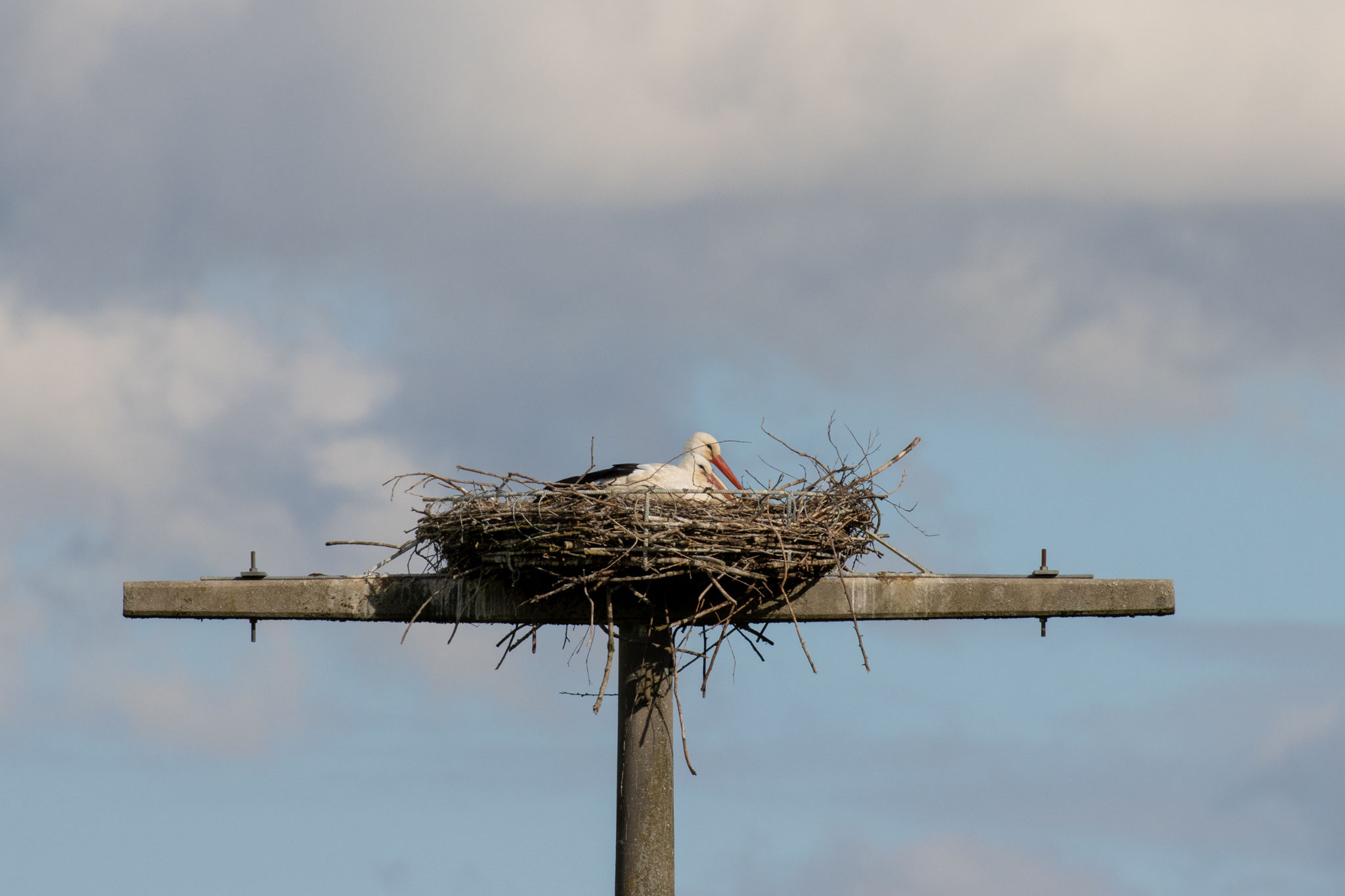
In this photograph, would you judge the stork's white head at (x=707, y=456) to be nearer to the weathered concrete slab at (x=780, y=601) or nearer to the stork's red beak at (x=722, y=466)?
the stork's red beak at (x=722, y=466)

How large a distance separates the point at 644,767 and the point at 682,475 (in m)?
1.56

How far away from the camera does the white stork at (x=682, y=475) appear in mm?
8734

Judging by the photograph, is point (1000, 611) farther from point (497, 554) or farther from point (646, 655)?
point (497, 554)

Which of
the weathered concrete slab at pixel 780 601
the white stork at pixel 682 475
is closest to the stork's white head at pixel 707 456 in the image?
the white stork at pixel 682 475

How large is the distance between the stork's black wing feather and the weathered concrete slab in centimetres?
62

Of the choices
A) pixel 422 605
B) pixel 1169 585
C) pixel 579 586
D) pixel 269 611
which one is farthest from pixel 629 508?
pixel 1169 585

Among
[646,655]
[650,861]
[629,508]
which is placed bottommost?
[650,861]

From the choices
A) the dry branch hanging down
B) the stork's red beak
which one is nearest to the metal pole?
the dry branch hanging down

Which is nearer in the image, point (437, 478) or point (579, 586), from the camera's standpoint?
point (579, 586)

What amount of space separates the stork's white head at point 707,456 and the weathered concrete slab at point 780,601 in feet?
5.51

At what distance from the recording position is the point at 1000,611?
8.62m

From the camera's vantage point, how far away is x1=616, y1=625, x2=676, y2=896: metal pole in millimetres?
8266

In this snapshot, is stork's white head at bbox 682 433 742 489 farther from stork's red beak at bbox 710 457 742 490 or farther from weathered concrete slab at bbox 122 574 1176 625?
weathered concrete slab at bbox 122 574 1176 625

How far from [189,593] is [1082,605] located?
3702mm
